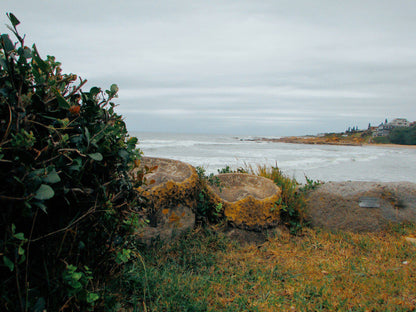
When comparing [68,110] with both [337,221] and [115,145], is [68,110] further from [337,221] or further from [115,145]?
[337,221]

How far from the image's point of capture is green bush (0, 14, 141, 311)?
1.34 m

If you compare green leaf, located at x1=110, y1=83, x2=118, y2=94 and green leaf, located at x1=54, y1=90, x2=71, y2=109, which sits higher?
green leaf, located at x1=110, y1=83, x2=118, y2=94

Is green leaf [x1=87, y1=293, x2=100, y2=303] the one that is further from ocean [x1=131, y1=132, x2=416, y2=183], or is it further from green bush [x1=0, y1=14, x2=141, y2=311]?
ocean [x1=131, y1=132, x2=416, y2=183]

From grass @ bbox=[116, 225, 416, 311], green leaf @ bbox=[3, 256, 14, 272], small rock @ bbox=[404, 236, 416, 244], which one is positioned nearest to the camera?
green leaf @ bbox=[3, 256, 14, 272]

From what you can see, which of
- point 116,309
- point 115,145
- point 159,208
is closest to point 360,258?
point 159,208

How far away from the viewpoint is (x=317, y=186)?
5605mm

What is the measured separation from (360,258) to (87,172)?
3.86m

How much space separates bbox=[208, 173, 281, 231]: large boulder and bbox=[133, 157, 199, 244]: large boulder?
1.65ft

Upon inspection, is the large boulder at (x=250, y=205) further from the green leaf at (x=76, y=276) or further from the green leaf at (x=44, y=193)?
the green leaf at (x=44, y=193)

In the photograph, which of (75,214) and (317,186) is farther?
(317,186)

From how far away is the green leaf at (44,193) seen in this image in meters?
1.31

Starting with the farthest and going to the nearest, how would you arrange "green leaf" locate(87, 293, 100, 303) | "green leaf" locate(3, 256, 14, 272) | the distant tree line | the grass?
the distant tree line, the grass, "green leaf" locate(87, 293, 100, 303), "green leaf" locate(3, 256, 14, 272)

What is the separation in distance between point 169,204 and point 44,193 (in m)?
2.72

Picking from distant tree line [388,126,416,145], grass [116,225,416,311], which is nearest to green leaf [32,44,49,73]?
grass [116,225,416,311]
